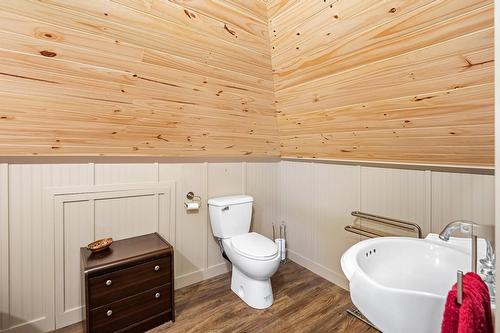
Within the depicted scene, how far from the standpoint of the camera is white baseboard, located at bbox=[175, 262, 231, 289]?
238 cm

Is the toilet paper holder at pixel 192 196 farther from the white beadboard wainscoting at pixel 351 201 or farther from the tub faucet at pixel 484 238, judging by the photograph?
the tub faucet at pixel 484 238

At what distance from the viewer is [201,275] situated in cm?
251

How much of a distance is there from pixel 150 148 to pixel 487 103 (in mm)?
2114

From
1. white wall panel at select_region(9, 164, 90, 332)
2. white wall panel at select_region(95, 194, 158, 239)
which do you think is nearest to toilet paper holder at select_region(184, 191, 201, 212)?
white wall panel at select_region(95, 194, 158, 239)

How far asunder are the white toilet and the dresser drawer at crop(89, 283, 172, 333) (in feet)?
1.93

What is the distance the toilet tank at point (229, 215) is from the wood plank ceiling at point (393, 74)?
0.98 meters

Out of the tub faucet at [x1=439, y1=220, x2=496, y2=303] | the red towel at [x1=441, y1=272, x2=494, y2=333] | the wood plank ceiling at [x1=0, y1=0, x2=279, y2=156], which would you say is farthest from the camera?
the wood plank ceiling at [x1=0, y1=0, x2=279, y2=156]

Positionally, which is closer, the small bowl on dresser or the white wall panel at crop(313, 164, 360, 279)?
the small bowl on dresser

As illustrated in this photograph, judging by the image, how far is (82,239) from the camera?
6.35 ft

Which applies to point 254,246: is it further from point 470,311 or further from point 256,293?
point 470,311

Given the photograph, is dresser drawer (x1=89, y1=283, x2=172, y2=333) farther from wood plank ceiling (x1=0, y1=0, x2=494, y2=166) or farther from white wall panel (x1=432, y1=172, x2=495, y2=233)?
white wall panel (x1=432, y1=172, x2=495, y2=233)

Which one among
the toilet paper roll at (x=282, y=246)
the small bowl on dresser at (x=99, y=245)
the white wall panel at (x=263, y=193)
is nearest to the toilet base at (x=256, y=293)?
the toilet paper roll at (x=282, y=246)

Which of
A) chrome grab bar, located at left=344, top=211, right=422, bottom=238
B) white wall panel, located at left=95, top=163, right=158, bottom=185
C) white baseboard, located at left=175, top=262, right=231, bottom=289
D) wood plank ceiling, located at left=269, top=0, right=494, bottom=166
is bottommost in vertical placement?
white baseboard, located at left=175, top=262, right=231, bottom=289

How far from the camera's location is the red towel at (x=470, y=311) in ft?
2.30
